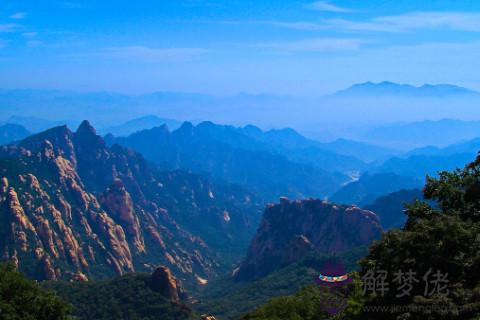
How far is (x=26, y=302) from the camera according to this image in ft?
119

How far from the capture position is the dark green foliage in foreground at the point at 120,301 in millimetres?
78625

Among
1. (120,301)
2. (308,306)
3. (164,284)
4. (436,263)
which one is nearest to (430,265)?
(436,263)

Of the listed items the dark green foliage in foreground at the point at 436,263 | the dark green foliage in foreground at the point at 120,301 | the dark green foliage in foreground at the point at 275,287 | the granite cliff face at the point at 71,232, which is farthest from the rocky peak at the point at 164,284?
the dark green foliage in foreground at the point at 436,263

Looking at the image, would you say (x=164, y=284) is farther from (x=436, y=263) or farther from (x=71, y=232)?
(x=436, y=263)

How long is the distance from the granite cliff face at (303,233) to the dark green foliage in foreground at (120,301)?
190 feet

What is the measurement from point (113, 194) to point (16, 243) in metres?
61.1

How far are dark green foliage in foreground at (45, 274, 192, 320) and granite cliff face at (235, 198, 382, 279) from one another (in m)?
57.9

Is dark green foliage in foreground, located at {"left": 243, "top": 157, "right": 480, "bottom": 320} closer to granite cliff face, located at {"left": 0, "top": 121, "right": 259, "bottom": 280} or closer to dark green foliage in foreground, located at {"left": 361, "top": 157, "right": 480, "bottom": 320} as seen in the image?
dark green foliage in foreground, located at {"left": 361, "top": 157, "right": 480, "bottom": 320}

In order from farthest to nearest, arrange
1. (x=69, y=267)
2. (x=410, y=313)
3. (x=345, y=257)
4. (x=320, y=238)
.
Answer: (x=320, y=238), (x=69, y=267), (x=345, y=257), (x=410, y=313)

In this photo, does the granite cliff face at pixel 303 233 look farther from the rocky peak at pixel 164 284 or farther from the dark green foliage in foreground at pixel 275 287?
the rocky peak at pixel 164 284

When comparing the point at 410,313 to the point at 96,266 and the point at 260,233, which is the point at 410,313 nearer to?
the point at 96,266

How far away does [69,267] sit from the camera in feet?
419

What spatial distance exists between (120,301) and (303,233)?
271ft

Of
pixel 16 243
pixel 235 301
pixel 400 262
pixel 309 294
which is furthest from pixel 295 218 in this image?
pixel 400 262
